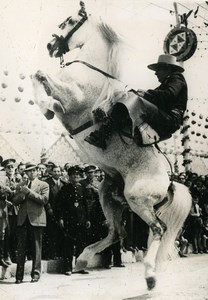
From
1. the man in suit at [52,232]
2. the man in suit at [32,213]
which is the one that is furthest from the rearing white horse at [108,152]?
the man in suit at [32,213]

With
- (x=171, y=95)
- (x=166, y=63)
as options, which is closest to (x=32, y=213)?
(x=171, y=95)

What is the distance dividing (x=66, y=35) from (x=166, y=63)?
0.62 meters

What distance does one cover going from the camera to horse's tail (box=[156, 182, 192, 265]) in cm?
280

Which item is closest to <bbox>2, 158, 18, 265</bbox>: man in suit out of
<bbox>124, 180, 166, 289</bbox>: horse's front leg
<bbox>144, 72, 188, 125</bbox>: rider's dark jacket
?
<bbox>124, 180, 166, 289</bbox>: horse's front leg

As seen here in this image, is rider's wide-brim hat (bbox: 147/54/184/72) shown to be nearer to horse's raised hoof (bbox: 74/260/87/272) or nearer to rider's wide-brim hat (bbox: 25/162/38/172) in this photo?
rider's wide-brim hat (bbox: 25/162/38/172)

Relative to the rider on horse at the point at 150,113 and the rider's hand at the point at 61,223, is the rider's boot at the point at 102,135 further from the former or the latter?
the rider's hand at the point at 61,223

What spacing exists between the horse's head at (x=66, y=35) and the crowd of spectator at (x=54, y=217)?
0.66 meters

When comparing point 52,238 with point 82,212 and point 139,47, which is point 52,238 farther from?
point 139,47

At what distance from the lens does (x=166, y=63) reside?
296 cm

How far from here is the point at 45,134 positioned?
9.27ft

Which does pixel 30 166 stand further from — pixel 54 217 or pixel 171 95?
pixel 171 95

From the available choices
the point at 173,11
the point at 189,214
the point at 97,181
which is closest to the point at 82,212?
the point at 97,181

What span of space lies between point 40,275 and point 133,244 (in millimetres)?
556

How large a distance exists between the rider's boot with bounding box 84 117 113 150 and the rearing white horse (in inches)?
1.0
